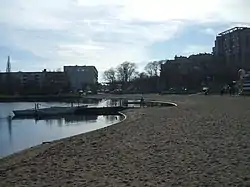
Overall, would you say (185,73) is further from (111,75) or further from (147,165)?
(147,165)

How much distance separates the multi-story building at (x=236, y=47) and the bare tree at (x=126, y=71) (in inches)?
1277

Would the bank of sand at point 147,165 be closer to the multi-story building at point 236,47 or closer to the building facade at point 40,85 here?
the multi-story building at point 236,47

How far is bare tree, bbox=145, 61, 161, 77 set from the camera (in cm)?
15600

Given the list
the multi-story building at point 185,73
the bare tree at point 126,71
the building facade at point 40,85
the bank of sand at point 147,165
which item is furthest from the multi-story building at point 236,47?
the bank of sand at point 147,165

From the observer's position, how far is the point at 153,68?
158 meters

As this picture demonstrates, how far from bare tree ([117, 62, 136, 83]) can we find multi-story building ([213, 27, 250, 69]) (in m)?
32.4

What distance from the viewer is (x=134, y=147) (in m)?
15.5

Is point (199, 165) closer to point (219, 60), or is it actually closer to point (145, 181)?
point (145, 181)

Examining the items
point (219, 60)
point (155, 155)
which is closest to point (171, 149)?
point (155, 155)

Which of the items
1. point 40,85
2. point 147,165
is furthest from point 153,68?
point 147,165

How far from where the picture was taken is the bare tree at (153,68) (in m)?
156

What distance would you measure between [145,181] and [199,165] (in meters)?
2.12

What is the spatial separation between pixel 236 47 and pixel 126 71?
41702 millimetres

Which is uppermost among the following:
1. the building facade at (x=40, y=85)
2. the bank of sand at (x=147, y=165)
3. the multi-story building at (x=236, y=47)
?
the multi-story building at (x=236, y=47)
